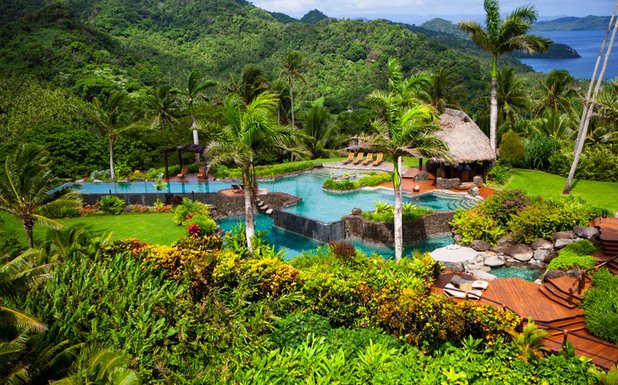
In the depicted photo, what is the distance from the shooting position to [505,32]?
73.0 feet

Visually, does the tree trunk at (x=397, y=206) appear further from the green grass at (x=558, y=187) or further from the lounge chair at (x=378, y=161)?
the lounge chair at (x=378, y=161)

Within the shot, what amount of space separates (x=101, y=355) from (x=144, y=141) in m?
29.5

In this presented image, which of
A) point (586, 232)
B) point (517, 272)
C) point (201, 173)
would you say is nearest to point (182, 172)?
point (201, 173)

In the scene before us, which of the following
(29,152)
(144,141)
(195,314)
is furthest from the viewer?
(144,141)

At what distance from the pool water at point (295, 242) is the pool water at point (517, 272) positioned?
9.93ft

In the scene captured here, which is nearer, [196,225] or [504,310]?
[504,310]

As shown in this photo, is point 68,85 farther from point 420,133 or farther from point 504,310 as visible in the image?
point 504,310

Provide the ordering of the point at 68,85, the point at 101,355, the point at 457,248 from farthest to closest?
the point at 68,85, the point at 457,248, the point at 101,355

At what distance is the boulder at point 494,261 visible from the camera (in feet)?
50.0

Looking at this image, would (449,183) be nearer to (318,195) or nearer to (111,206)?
(318,195)

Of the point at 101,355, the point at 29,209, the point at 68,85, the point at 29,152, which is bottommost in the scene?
the point at 101,355

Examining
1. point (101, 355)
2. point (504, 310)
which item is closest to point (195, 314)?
point (101, 355)

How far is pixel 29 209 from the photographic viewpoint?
15.0 m

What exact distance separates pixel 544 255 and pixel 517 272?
114cm
